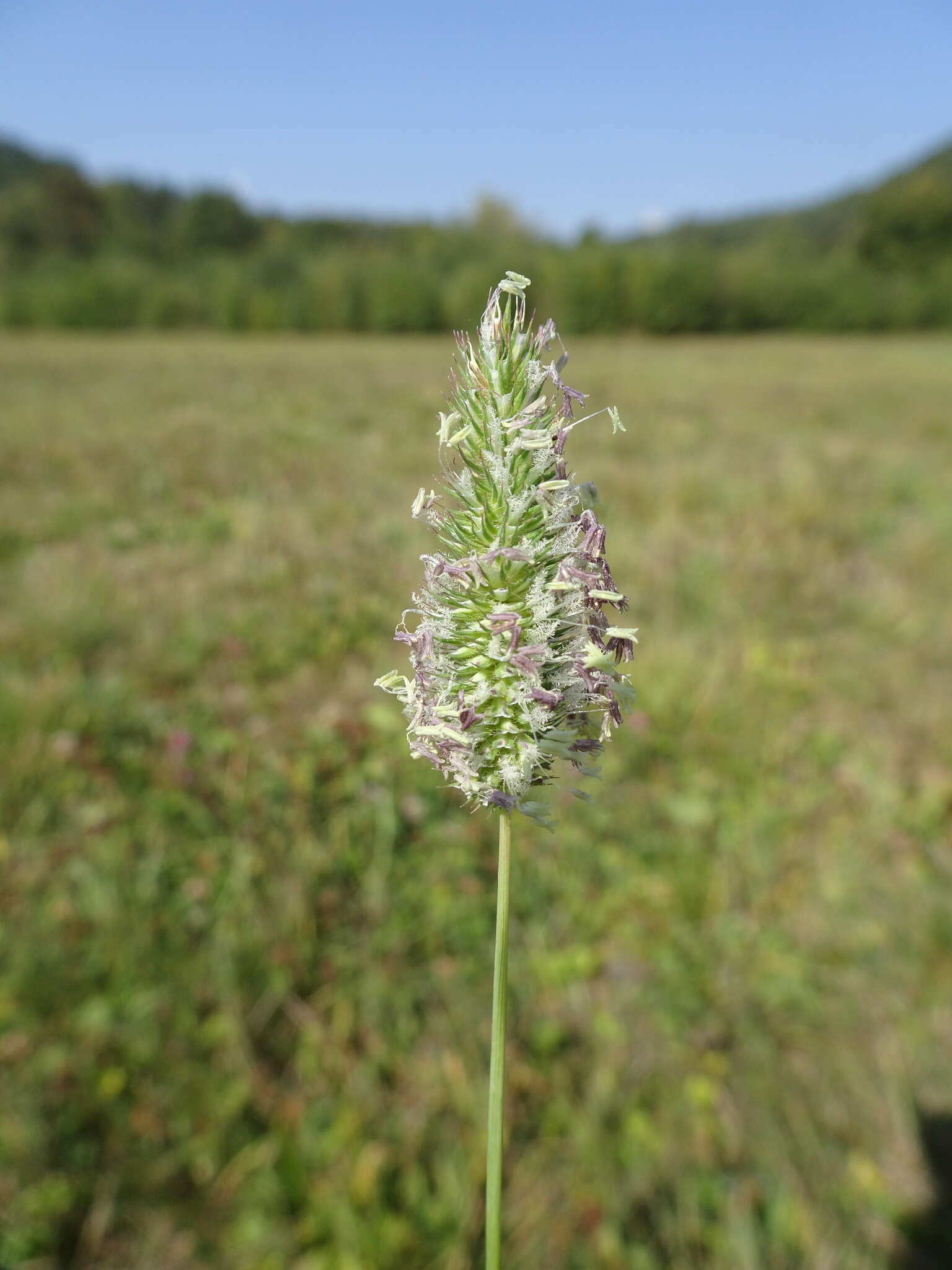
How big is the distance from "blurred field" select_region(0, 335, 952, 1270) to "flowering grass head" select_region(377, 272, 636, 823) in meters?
2.24

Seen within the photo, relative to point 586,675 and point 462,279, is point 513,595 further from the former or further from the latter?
point 462,279

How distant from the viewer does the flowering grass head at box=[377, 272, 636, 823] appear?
0.95m

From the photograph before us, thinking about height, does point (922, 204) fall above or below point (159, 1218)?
above

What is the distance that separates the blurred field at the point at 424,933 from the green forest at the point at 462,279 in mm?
40352

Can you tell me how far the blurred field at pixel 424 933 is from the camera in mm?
2545

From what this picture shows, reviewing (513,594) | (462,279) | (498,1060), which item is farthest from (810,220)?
(498,1060)

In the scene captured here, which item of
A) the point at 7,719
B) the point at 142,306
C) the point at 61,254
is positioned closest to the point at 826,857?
the point at 7,719

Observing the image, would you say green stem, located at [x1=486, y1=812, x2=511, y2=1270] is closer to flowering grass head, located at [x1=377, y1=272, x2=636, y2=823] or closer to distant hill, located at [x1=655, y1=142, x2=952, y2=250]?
flowering grass head, located at [x1=377, y1=272, x2=636, y2=823]

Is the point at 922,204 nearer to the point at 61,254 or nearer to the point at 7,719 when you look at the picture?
the point at 61,254

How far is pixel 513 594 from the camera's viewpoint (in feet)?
3.34

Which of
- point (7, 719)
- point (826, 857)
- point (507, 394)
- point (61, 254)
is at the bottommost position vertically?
point (826, 857)

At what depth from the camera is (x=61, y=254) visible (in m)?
62.0

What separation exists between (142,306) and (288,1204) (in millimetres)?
56814

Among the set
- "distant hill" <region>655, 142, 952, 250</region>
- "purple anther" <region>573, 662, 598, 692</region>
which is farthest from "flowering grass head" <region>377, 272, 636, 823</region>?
"distant hill" <region>655, 142, 952, 250</region>
